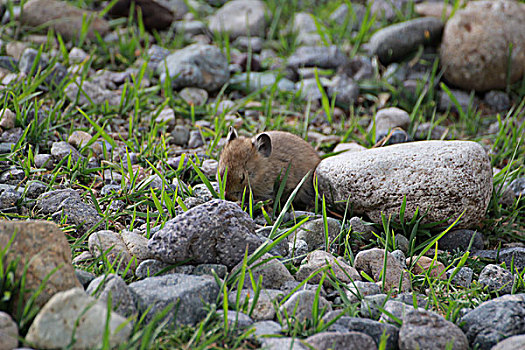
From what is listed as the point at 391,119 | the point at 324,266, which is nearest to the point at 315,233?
the point at 324,266

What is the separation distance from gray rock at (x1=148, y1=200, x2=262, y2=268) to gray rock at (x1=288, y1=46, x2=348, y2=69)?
13.1 ft

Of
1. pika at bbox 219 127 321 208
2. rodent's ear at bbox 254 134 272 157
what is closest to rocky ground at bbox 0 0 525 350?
pika at bbox 219 127 321 208

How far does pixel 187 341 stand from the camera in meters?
2.59

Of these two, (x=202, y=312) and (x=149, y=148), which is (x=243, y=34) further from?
(x=202, y=312)

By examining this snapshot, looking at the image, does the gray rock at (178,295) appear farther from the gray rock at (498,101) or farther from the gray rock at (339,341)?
the gray rock at (498,101)

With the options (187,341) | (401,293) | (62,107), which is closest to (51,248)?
(187,341)

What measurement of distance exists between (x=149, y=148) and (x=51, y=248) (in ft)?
7.26

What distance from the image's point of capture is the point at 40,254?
261 centimetres

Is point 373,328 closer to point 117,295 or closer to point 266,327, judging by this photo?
point 266,327

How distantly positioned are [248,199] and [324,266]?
53.0 inches

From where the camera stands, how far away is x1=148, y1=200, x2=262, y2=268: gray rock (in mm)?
3082

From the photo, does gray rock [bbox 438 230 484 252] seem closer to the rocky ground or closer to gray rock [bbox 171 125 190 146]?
the rocky ground

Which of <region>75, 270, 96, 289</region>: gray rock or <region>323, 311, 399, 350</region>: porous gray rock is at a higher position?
<region>75, 270, 96, 289</region>: gray rock

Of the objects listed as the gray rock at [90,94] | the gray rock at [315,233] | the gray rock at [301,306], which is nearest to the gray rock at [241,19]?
the gray rock at [90,94]
